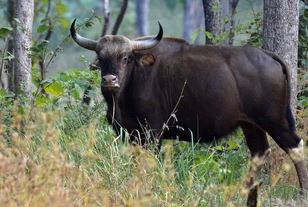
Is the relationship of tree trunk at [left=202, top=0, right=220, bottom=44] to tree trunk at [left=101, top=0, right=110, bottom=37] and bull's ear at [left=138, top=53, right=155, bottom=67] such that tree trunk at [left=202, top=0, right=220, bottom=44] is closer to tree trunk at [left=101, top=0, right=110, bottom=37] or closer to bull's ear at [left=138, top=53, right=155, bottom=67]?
bull's ear at [left=138, top=53, right=155, bottom=67]

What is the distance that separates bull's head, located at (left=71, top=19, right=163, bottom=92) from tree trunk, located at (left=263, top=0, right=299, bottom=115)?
51.2 inches

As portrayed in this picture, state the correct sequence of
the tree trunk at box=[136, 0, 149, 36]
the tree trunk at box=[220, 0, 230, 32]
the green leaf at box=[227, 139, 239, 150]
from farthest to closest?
1. the tree trunk at box=[136, 0, 149, 36]
2. the tree trunk at box=[220, 0, 230, 32]
3. the green leaf at box=[227, 139, 239, 150]

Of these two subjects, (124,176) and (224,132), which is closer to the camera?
(124,176)

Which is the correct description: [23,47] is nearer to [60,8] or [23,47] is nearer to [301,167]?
[60,8]

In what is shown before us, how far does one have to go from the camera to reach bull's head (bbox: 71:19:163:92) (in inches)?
379

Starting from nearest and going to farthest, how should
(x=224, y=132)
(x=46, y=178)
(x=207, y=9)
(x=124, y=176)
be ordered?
(x=46, y=178) < (x=124, y=176) < (x=224, y=132) < (x=207, y=9)

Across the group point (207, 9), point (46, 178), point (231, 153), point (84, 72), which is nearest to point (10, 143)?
point (84, 72)

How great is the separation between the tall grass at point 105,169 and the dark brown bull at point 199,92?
0.27 m

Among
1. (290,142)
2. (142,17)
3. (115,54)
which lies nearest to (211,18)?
(115,54)

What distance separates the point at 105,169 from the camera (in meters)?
8.59

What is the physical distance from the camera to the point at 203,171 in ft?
30.7

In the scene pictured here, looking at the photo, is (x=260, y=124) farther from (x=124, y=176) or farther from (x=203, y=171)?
(x=124, y=176)

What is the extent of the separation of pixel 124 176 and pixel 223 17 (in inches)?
218

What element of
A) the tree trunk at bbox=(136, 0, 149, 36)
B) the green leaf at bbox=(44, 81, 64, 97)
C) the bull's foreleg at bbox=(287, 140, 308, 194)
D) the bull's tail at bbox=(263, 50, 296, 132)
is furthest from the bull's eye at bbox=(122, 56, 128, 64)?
the tree trunk at bbox=(136, 0, 149, 36)
